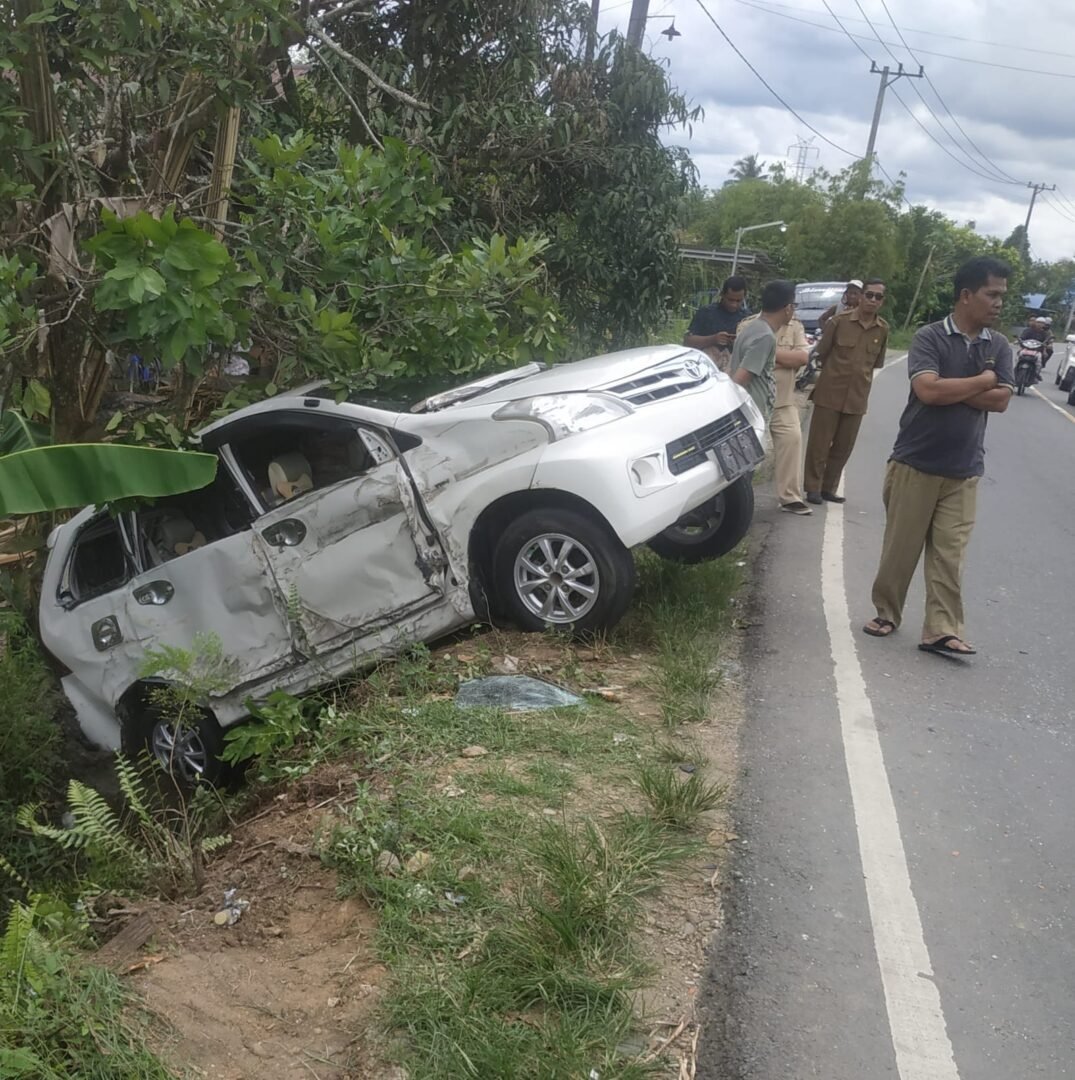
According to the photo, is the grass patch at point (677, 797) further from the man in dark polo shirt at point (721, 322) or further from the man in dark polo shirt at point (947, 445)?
the man in dark polo shirt at point (721, 322)

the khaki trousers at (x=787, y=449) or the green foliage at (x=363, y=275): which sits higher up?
the green foliage at (x=363, y=275)

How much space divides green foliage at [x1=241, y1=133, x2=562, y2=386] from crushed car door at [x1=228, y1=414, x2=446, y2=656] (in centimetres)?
45

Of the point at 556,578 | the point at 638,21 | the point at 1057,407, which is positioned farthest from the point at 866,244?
the point at 556,578

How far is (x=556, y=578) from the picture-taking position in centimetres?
523

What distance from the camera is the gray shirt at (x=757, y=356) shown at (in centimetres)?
747

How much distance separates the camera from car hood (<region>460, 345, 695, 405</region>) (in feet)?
17.8

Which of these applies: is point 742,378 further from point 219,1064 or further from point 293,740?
point 219,1064

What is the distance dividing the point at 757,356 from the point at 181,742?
4.57m

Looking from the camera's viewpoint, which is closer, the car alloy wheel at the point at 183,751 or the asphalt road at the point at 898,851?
the asphalt road at the point at 898,851

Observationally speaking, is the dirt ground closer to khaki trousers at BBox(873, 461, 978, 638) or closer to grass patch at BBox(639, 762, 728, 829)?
grass patch at BBox(639, 762, 728, 829)

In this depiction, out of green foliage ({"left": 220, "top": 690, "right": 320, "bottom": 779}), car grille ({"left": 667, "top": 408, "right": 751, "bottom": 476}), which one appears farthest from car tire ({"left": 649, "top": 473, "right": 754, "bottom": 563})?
green foliage ({"left": 220, "top": 690, "right": 320, "bottom": 779})

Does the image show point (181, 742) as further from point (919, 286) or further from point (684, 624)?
point (919, 286)

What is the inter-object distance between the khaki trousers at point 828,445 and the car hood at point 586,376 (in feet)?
9.73

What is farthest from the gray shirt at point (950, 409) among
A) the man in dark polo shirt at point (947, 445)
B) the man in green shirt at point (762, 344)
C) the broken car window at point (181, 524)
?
the broken car window at point (181, 524)
